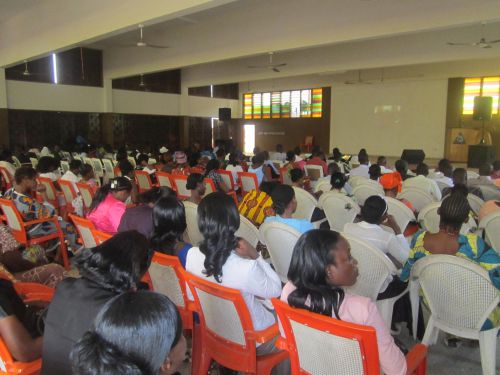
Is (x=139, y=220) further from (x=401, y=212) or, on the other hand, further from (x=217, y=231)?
(x=401, y=212)

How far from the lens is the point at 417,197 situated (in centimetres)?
464

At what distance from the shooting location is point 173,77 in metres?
17.6

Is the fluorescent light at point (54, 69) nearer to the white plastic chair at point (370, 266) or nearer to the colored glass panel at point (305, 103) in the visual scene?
the colored glass panel at point (305, 103)

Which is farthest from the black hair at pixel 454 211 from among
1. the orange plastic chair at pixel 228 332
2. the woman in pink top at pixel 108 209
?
the woman in pink top at pixel 108 209

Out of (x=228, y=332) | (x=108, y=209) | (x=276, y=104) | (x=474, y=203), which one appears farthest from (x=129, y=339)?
(x=276, y=104)

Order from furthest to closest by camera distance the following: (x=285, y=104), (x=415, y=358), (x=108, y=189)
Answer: (x=285, y=104)
(x=108, y=189)
(x=415, y=358)

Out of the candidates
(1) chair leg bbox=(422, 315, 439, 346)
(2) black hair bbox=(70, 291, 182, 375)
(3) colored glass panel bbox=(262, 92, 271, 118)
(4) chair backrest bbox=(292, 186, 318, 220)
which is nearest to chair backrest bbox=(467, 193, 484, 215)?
(4) chair backrest bbox=(292, 186, 318, 220)

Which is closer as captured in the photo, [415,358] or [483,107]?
[415,358]

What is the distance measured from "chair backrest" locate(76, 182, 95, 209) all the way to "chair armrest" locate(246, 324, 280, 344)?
11.9 ft

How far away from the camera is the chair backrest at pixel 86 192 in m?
4.93

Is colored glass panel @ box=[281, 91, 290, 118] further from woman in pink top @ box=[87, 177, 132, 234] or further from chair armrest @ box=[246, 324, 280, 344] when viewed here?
chair armrest @ box=[246, 324, 280, 344]

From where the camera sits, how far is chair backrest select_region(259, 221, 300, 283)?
2717mm

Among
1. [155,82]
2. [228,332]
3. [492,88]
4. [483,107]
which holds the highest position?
[155,82]

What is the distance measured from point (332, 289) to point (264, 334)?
0.49m
